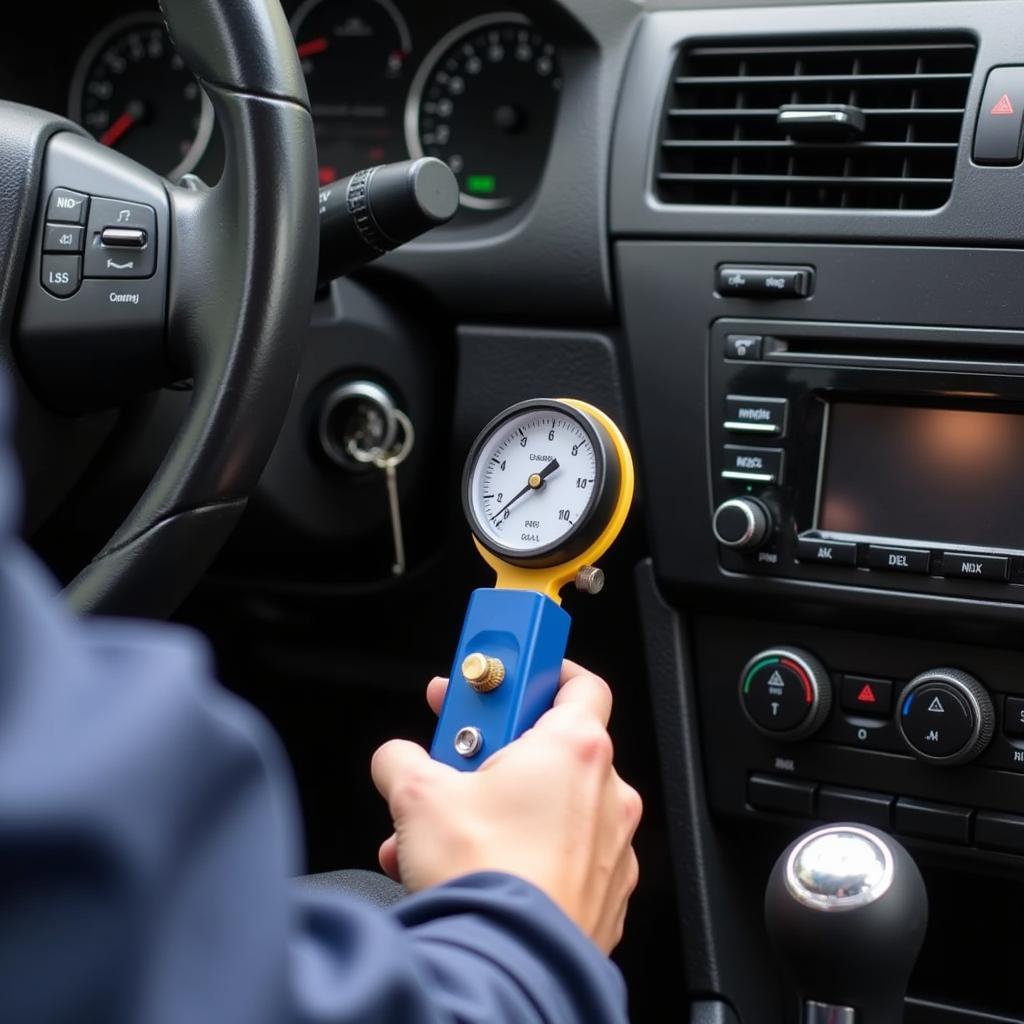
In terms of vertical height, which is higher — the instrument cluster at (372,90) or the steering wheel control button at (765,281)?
the instrument cluster at (372,90)

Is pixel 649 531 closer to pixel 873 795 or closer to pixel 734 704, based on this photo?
pixel 734 704

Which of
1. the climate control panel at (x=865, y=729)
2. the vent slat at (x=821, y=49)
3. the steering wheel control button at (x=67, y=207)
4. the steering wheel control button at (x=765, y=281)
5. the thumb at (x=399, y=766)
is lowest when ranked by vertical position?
the climate control panel at (x=865, y=729)

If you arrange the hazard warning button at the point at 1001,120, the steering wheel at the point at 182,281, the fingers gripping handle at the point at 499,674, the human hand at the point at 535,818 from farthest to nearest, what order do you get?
the hazard warning button at the point at 1001,120 → the steering wheel at the point at 182,281 → the fingers gripping handle at the point at 499,674 → the human hand at the point at 535,818

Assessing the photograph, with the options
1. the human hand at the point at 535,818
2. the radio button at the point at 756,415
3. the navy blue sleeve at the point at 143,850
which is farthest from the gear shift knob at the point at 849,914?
the navy blue sleeve at the point at 143,850

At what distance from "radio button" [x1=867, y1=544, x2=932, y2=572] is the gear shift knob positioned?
13.3 inches

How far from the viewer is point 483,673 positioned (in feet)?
3.44

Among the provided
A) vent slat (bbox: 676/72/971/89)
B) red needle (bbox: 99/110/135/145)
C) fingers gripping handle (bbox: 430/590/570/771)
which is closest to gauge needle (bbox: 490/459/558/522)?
fingers gripping handle (bbox: 430/590/570/771)

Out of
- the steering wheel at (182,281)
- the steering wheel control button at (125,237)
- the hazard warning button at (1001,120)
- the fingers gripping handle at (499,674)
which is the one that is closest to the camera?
the fingers gripping handle at (499,674)

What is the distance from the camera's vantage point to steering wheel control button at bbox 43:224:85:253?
127 cm

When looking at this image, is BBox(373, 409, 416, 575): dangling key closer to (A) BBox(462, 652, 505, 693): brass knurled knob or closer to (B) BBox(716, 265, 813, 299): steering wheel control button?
(B) BBox(716, 265, 813, 299): steering wheel control button

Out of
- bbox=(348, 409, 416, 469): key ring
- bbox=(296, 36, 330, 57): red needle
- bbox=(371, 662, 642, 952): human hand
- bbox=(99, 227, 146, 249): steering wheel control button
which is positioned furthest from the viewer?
bbox=(296, 36, 330, 57): red needle

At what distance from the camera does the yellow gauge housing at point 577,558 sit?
1.16 metres

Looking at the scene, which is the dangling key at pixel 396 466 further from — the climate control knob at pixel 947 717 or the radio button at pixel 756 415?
the climate control knob at pixel 947 717

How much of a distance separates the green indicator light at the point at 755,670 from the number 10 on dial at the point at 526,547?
40 centimetres
